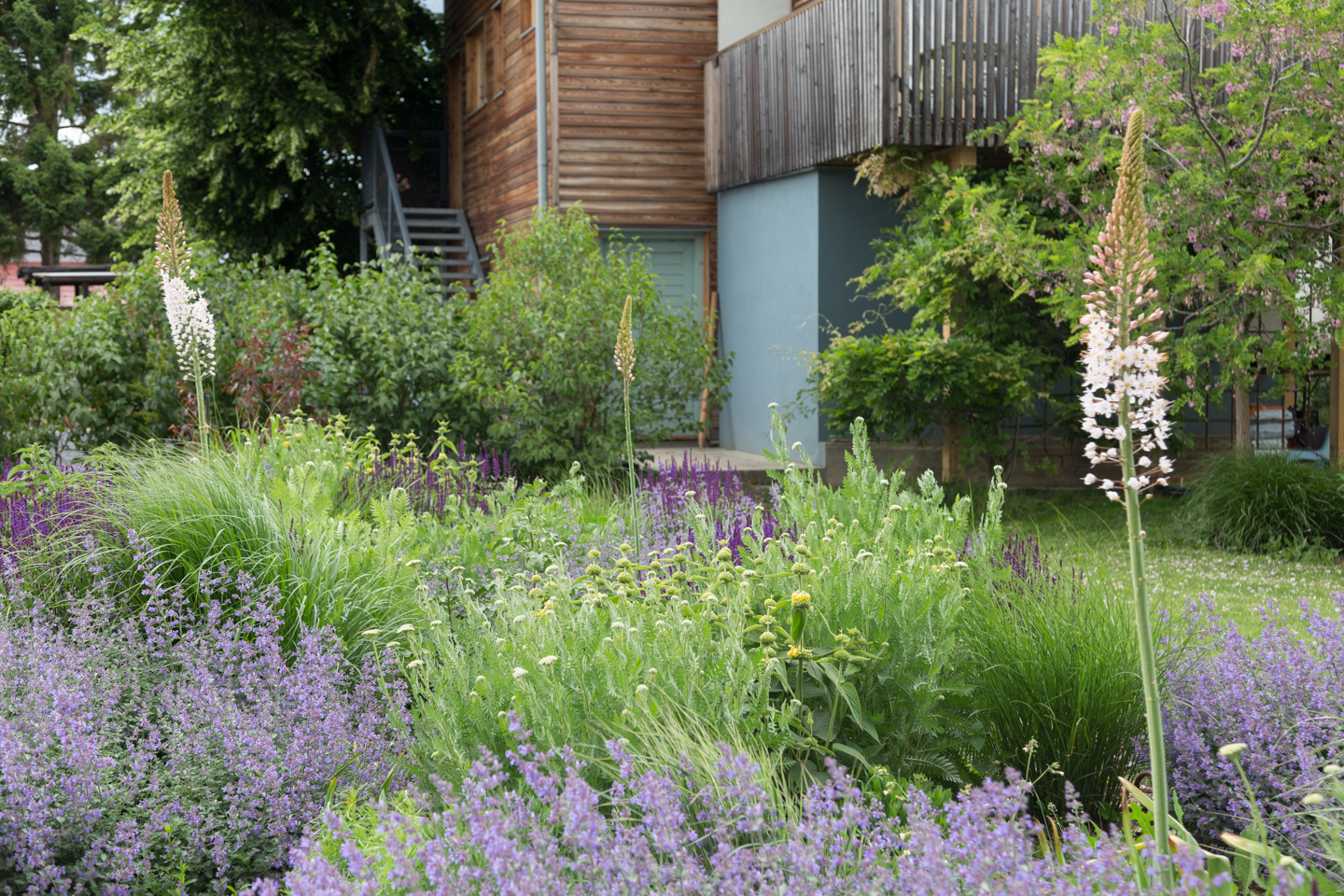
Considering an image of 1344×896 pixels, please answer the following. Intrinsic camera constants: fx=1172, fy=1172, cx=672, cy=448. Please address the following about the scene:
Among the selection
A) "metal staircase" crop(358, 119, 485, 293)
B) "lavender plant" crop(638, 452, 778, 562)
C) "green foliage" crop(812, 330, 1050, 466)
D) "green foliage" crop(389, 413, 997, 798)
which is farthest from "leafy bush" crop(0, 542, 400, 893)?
"metal staircase" crop(358, 119, 485, 293)

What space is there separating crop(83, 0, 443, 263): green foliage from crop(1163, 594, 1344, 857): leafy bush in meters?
15.7

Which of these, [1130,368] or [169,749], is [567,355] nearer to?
[169,749]

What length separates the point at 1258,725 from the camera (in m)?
3.25

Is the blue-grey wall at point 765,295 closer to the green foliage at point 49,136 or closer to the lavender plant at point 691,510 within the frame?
the lavender plant at point 691,510

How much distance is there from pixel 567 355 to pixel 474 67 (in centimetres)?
1055

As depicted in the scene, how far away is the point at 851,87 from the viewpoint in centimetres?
1118

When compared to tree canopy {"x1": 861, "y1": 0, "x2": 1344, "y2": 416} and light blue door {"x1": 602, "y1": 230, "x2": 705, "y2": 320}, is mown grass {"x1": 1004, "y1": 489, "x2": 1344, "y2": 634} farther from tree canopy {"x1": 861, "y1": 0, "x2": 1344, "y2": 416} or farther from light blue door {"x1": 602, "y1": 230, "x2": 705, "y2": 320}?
light blue door {"x1": 602, "y1": 230, "x2": 705, "y2": 320}

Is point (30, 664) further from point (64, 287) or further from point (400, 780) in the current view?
point (64, 287)

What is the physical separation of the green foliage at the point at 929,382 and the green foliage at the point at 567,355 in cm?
121

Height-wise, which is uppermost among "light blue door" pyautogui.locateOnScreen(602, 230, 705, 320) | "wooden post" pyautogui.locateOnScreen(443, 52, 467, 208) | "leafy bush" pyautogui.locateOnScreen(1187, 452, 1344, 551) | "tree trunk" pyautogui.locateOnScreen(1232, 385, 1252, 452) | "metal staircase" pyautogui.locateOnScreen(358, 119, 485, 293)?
"wooden post" pyautogui.locateOnScreen(443, 52, 467, 208)

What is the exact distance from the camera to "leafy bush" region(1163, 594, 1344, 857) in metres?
3.09

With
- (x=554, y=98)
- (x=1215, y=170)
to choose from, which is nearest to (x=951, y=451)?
(x=1215, y=170)

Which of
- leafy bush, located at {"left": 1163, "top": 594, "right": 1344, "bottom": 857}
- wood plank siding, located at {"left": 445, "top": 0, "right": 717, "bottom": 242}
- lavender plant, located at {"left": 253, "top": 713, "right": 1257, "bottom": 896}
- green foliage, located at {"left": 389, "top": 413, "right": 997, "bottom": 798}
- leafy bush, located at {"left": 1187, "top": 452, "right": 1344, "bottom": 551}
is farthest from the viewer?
wood plank siding, located at {"left": 445, "top": 0, "right": 717, "bottom": 242}

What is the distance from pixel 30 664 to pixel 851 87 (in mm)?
9434
